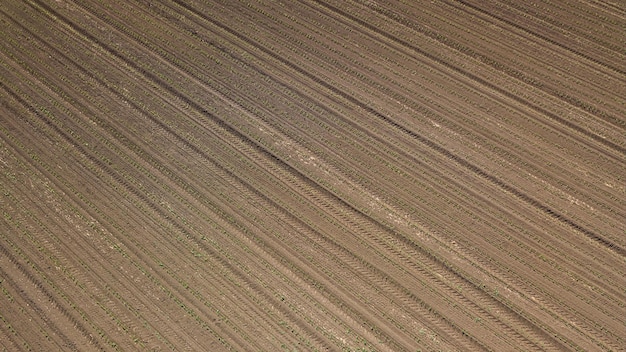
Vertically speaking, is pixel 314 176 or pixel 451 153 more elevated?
pixel 451 153

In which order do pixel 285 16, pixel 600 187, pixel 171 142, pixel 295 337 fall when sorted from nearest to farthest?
pixel 295 337 < pixel 600 187 < pixel 171 142 < pixel 285 16

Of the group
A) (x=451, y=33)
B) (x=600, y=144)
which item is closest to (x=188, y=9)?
(x=451, y=33)

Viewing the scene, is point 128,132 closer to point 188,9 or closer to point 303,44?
point 188,9

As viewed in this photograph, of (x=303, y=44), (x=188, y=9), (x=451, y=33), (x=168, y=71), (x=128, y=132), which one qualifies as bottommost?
(x=128, y=132)

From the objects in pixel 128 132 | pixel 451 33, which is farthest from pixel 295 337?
pixel 451 33

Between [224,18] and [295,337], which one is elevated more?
[224,18]

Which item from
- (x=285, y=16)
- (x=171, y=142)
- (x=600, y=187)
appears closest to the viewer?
(x=600, y=187)

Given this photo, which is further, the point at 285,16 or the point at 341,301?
the point at 285,16
